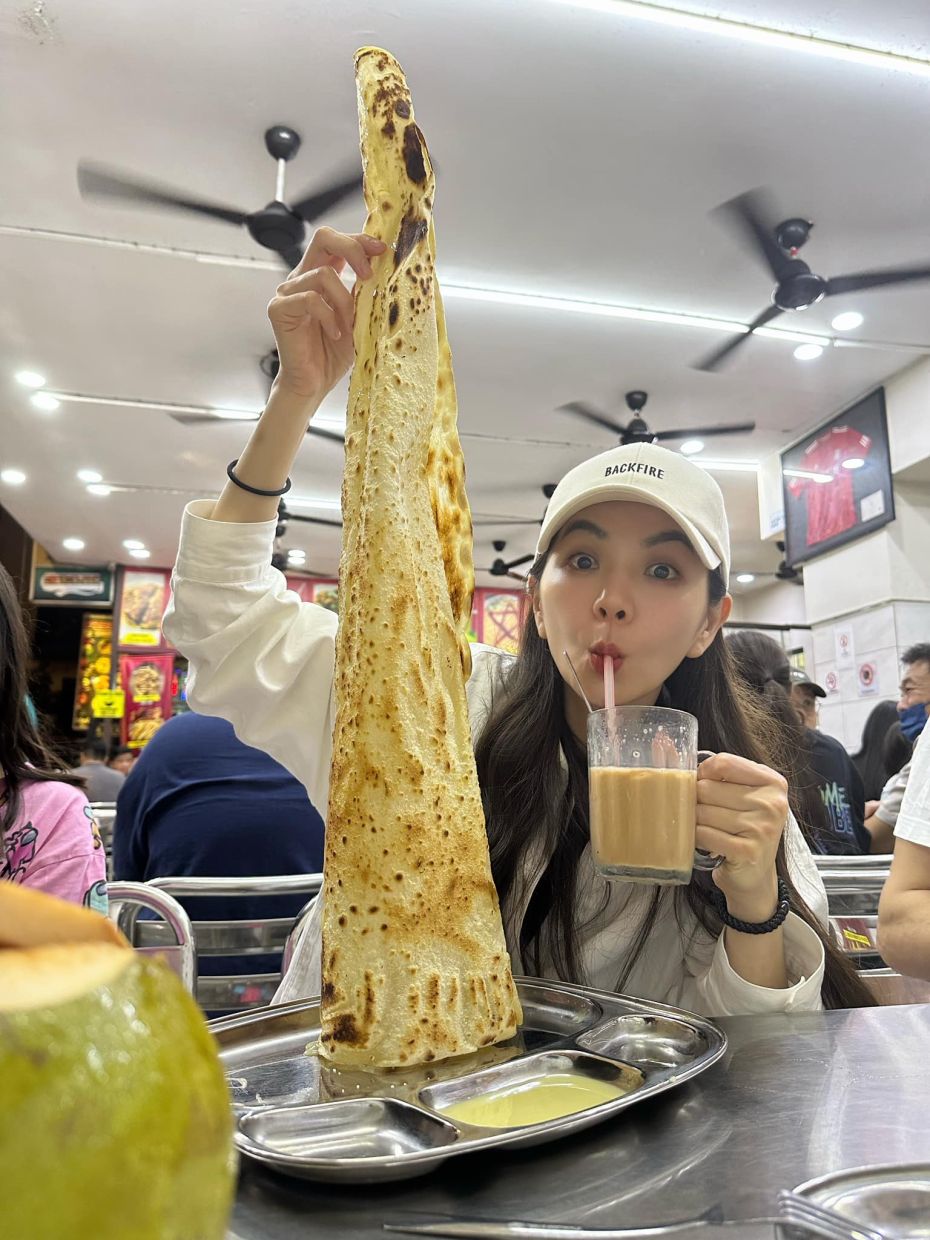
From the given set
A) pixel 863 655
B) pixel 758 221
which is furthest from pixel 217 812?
pixel 863 655

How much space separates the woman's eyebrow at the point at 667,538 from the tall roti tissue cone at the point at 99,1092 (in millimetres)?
1160

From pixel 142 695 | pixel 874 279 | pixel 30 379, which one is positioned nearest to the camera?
pixel 874 279

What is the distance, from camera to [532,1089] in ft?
2.15

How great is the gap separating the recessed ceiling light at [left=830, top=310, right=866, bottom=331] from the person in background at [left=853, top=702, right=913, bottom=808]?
8.97ft

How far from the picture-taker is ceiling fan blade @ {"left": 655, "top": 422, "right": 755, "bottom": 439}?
7688 mm

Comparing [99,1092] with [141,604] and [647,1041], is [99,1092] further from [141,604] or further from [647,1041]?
[141,604]

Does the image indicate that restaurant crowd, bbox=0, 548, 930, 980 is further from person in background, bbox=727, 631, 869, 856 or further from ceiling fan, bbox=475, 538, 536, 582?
ceiling fan, bbox=475, 538, 536, 582

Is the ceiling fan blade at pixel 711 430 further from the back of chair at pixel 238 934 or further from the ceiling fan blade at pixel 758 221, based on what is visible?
the back of chair at pixel 238 934

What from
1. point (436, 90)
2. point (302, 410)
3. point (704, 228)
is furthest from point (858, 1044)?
point (704, 228)

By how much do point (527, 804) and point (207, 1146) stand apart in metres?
1.15

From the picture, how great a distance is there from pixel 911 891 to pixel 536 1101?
4.22 ft

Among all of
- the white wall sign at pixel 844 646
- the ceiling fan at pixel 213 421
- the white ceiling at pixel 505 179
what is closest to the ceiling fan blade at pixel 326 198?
the white ceiling at pixel 505 179

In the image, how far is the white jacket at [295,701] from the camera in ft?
4.13

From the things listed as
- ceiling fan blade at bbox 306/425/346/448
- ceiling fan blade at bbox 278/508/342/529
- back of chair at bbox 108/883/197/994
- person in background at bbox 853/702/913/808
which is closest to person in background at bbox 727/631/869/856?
person in background at bbox 853/702/913/808
